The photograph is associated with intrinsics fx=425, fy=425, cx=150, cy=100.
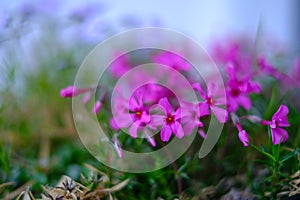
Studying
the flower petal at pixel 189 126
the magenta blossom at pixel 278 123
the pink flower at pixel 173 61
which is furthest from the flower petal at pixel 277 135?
the pink flower at pixel 173 61

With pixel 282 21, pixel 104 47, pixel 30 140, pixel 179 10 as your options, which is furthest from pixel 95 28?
pixel 282 21

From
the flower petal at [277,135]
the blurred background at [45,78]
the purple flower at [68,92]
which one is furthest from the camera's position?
the blurred background at [45,78]

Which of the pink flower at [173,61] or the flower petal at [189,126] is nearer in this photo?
the flower petal at [189,126]

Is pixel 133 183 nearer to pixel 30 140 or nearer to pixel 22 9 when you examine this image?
pixel 30 140

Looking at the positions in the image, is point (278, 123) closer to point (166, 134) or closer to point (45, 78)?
point (166, 134)

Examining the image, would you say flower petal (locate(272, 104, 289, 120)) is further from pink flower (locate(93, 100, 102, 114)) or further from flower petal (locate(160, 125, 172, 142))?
pink flower (locate(93, 100, 102, 114))

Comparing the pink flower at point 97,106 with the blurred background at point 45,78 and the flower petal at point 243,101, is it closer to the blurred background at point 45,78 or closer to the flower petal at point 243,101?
the blurred background at point 45,78

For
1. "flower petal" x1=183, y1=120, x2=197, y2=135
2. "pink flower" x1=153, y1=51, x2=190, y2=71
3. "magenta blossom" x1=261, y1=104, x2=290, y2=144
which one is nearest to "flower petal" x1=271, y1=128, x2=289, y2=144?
"magenta blossom" x1=261, y1=104, x2=290, y2=144
